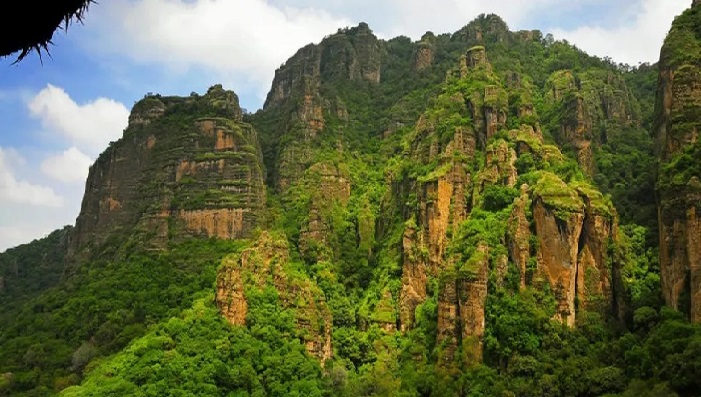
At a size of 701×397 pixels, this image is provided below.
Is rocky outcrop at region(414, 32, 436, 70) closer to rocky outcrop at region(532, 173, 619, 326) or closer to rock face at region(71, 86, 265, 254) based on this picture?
rock face at region(71, 86, 265, 254)

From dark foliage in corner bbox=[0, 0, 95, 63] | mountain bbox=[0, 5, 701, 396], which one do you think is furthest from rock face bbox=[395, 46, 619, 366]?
dark foliage in corner bbox=[0, 0, 95, 63]

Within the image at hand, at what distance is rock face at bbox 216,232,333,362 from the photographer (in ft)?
196

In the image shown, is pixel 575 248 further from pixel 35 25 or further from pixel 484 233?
pixel 35 25

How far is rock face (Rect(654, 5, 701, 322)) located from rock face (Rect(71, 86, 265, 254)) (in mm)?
41200

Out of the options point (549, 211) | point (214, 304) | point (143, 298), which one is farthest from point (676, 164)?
point (143, 298)

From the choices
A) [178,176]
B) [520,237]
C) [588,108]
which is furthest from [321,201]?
[588,108]

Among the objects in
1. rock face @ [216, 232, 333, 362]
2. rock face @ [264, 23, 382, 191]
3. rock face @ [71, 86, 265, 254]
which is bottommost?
rock face @ [216, 232, 333, 362]

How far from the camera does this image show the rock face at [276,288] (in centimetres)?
5969

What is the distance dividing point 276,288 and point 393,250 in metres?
13.1

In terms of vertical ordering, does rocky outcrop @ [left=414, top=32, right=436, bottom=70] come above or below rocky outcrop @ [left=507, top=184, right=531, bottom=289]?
above

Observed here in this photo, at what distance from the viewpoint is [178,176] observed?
80.2m

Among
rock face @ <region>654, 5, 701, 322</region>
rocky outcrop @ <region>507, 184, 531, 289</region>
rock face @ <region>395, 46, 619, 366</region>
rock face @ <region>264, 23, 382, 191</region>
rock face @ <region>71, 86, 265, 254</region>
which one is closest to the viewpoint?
rock face @ <region>654, 5, 701, 322</region>

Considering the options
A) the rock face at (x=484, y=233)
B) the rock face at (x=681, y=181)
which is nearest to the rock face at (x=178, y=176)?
the rock face at (x=484, y=233)

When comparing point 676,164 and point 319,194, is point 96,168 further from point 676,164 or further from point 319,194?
point 676,164
